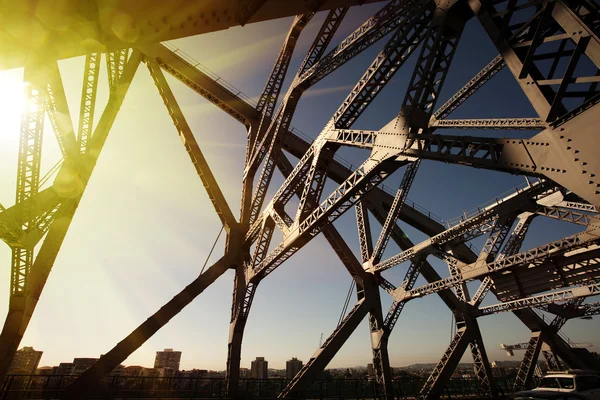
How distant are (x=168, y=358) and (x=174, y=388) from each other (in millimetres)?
134019

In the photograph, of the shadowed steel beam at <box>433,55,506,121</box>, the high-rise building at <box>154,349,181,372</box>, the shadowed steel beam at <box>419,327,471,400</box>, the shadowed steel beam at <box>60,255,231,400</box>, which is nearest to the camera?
the shadowed steel beam at <box>433,55,506,121</box>

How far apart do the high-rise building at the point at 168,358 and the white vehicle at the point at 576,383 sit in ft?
461

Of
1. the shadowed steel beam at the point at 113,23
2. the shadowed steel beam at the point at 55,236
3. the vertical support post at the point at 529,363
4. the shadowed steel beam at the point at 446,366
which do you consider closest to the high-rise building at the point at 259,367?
the vertical support post at the point at 529,363

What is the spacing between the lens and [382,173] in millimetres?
8023

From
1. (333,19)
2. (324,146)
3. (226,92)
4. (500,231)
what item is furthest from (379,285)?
(226,92)

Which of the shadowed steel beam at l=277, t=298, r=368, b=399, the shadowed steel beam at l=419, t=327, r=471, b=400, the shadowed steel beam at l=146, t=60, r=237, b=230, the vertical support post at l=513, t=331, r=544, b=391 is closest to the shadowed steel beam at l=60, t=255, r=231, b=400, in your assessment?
the shadowed steel beam at l=146, t=60, r=237, b=230

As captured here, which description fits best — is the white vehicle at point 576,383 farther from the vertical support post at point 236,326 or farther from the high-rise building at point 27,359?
the high-rise building at point 27,359

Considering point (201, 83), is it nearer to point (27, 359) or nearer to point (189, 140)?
point (189, 140)

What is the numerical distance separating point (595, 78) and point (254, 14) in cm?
557

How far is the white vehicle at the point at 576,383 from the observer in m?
10.4

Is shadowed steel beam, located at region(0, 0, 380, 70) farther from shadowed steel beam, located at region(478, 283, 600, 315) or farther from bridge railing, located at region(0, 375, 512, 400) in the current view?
shadowed steel beam, located at region(478, 283, 600, 315)

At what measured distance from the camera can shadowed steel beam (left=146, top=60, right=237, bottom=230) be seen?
1481cm

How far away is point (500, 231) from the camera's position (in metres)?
13.2

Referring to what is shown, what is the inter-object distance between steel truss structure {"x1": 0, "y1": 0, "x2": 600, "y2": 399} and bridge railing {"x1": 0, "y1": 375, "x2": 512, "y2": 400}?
147 cm
